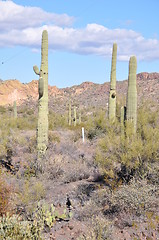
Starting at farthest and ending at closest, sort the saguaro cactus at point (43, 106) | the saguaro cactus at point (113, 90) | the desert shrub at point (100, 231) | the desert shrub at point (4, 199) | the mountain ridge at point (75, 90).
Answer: the mountain ridge at point (75, 90) < the saguaro cactus at point (113, 90) < the saguaro cactus at point (43, 106) < the desert shrub at point (4, 199) < the desert shrub at point (100, 231)

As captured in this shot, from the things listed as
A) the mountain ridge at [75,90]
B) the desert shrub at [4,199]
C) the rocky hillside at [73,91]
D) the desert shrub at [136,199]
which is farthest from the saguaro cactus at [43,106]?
the mountain ridge at [75,90]

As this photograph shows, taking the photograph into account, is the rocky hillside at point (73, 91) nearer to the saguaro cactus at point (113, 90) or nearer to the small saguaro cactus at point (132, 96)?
the saguaro cactus at point (113, 90)

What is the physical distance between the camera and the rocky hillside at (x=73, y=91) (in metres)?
62.1

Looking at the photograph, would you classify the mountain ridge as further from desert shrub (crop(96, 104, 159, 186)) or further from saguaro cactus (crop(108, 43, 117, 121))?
desert shrub (crop(96, 104, 159, 186))

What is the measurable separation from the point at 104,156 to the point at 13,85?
68.1m

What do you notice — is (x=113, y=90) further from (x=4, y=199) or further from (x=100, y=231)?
(x=100, y=231)

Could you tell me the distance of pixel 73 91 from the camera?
8331cm

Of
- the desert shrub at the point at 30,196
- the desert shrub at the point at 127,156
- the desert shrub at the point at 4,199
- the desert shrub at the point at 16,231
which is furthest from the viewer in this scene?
the desert shrub at the point at 127,156

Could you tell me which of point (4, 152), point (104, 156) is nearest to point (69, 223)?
point (104, 156)

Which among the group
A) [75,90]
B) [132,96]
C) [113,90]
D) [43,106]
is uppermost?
[75,90]

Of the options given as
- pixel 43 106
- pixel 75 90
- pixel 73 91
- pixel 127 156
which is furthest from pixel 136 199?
pixel 75 90

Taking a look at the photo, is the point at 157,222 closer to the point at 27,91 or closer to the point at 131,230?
the point at 131,230

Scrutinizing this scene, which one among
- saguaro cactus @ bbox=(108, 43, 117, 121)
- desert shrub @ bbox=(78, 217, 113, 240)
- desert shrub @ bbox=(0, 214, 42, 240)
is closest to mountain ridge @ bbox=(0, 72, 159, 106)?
saguaro cactus @ bbox=(108, 43, 117, 121)

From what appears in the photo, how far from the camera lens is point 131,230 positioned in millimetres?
→ 6488
